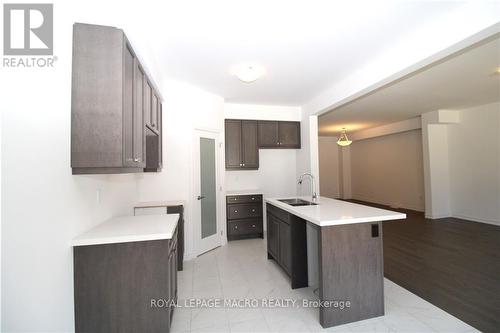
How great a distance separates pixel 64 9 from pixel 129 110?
0.71 m

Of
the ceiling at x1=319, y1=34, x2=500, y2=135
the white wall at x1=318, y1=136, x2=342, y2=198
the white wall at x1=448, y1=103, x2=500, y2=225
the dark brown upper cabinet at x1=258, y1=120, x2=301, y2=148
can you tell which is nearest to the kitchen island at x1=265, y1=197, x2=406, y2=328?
the ceiling at x1=319, y1=34, x2=500, y2=135

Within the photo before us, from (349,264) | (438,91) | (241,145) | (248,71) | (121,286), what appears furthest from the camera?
(241,145)

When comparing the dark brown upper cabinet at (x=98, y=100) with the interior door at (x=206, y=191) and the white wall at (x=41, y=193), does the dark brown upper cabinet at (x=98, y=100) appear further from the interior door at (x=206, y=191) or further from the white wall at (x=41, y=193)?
the interior door at (x=206, y=191)

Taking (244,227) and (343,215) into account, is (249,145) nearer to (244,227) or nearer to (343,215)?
(244,227)

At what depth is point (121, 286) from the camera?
1604 mm

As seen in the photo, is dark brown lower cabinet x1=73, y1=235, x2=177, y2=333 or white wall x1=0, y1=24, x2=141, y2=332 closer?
white wall x1=0, y1=24, x2=141, y2=332

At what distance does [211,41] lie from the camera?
232 cm

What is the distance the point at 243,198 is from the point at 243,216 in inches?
13.7

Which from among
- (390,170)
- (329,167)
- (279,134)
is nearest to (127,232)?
(279,134)

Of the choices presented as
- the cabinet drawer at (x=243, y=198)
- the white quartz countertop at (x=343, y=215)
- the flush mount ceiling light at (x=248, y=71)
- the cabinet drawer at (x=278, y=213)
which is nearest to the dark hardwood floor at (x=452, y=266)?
the white quartz countertop at (x=343, y=215)

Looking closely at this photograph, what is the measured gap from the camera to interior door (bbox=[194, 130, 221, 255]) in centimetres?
358

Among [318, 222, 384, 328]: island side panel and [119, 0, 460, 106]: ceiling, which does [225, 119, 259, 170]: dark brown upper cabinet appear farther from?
[318, 222, 384, 328]: island side panel

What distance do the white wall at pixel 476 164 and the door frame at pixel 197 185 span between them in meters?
5.86

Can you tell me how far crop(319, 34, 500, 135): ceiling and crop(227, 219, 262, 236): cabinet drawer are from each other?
3.16 m
